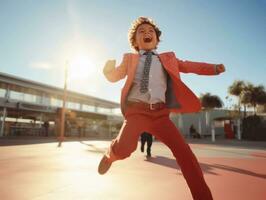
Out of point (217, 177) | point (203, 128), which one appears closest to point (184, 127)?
point (203, 128)

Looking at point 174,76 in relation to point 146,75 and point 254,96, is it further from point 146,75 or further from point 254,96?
point 254,96

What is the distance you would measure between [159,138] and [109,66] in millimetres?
893

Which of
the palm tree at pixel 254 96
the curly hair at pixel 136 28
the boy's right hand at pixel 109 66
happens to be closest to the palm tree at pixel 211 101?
the palm tree at pixel 254 96

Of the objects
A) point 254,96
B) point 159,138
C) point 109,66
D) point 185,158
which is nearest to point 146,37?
point 109,66

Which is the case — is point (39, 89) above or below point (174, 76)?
above

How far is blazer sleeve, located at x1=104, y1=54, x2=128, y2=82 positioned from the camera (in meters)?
3.10

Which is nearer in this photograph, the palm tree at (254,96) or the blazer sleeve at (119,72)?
the blazer sleeve at (119,72)

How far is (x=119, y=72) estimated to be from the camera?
124 inches

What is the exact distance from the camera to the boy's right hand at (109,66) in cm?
306

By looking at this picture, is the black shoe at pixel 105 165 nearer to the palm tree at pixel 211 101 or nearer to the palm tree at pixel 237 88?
the palm tree at pixel 237 88

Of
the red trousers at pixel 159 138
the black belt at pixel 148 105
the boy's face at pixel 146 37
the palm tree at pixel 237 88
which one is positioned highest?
the palm tree at pixel 237 88

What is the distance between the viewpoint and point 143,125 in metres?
2.88

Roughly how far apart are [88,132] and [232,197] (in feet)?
129

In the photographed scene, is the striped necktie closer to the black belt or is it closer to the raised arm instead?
the black belt
